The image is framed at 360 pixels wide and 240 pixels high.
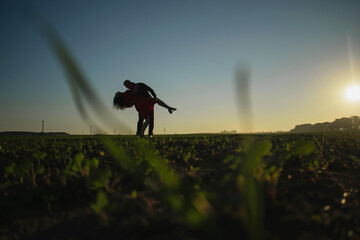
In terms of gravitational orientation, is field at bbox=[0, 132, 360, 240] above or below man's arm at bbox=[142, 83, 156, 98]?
below

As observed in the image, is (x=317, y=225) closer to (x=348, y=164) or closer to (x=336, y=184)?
(x=336, y=184)

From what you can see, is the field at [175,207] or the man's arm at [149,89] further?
the man's arm at [149,89]

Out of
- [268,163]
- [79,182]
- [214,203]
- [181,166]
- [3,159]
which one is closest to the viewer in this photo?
[214,203]

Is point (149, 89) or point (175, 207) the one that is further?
point (149, 89)

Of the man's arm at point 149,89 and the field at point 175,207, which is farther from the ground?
the man's arm at point 149,89

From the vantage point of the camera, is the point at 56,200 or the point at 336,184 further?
the point at 336,184

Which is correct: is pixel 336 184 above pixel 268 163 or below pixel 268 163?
below

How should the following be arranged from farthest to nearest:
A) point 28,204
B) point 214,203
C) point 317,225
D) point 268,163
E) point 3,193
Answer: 1. point 268,163
2. point 3,193
3. point 28,204
4. point 214,203
5. point 317,225

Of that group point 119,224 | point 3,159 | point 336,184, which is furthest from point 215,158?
point 3,159

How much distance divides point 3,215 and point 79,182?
1.70 ft

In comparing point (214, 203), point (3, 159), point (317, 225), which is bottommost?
point (317, 225)

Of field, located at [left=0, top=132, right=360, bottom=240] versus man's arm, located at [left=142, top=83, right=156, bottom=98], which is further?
man's arm, located at [left=142, top=83, right=156, bottom=98]

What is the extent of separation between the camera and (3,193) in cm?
170

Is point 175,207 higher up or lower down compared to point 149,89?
lower down
